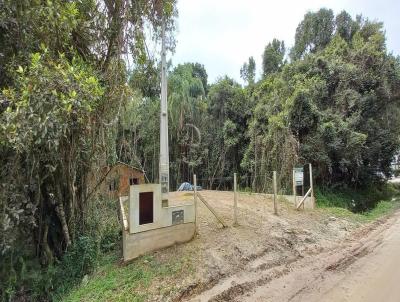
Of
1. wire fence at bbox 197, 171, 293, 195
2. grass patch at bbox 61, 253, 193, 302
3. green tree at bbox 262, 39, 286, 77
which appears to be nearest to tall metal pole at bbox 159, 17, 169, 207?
grass patch at bbox 61, 253, 193, 302

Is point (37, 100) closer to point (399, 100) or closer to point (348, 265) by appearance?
point (348, 265)

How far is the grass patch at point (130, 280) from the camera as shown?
4688 millimetres

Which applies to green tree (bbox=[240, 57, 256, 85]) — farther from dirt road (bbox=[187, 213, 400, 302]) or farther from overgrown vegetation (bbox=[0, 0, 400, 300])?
dirt road (bbox=[187, 213, 400, 302])

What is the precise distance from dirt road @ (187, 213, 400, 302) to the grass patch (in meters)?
0.68

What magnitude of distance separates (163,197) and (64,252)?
6.98 ft

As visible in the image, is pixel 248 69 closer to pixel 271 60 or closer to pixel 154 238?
pixel 271 60

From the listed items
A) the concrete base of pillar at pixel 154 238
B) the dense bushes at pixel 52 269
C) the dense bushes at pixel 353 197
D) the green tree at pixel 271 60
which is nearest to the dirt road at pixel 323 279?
the concrete base of pillar at pixel 154 238

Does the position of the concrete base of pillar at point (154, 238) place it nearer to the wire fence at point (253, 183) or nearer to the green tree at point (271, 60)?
the wire fence at point (253, 183)

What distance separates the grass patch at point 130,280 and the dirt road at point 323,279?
681 mm

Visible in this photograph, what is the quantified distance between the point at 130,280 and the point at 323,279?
3059 millimetres

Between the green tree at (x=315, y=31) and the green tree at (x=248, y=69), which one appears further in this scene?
the green tree at (x=248, y=69)

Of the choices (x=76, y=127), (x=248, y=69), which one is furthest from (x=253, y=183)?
(x=248, y=69)

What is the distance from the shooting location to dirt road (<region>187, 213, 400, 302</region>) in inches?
179

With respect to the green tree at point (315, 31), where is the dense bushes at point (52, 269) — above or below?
below
